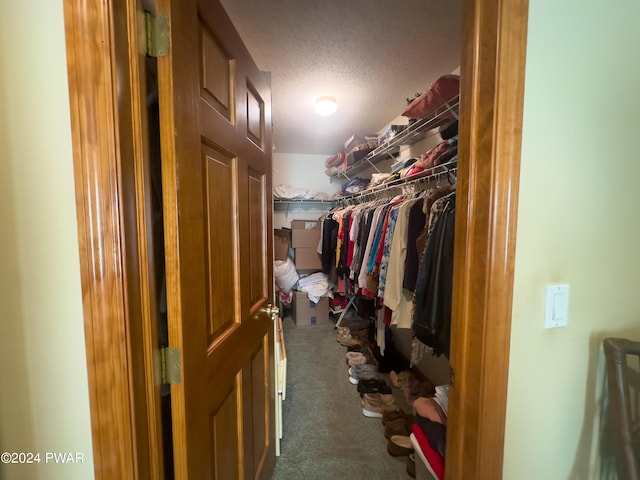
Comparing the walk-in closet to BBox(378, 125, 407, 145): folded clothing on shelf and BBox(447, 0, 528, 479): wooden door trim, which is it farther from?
BBox(447, 0, 528, 479): wooden door trim

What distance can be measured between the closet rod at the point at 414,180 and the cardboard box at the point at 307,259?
794 millimetres

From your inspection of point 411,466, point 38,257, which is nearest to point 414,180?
point 411,466

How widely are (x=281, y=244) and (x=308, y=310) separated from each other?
94 cm

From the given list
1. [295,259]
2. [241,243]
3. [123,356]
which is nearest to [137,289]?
[123,356]

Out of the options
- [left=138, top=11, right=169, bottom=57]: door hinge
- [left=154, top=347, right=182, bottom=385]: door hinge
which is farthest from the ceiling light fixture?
[left=154, top=347, right=182, bottom=385]: door hinge

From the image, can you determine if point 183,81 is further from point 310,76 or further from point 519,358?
point 310,76

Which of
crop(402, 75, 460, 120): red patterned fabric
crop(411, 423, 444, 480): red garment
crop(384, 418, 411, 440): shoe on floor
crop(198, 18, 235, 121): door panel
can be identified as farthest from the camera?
crop(384, 418, 411, 440): shoe on floor

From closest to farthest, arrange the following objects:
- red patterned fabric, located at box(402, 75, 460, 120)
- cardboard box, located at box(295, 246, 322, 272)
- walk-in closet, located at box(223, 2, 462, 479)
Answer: walk-in closet, located at box(223, 2, 462, 479) < red patterned fabric, located at box(402, 75, 460, 120) < cardboard box, located at box(295, 246, 322, 272)

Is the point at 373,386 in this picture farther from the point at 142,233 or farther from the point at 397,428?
the point at 142,233

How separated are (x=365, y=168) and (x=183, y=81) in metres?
2.74

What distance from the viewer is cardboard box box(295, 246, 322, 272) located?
11.1 ft

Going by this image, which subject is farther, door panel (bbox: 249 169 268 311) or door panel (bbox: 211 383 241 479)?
door panel (bbox: 249 169 268 311)

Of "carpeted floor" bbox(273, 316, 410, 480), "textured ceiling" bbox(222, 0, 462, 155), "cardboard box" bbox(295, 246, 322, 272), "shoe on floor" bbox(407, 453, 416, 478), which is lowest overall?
"carpeted floor" bbox(273, 316, 410, 480)

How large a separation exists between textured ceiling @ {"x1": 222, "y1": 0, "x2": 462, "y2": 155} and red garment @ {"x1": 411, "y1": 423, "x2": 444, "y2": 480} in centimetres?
188
